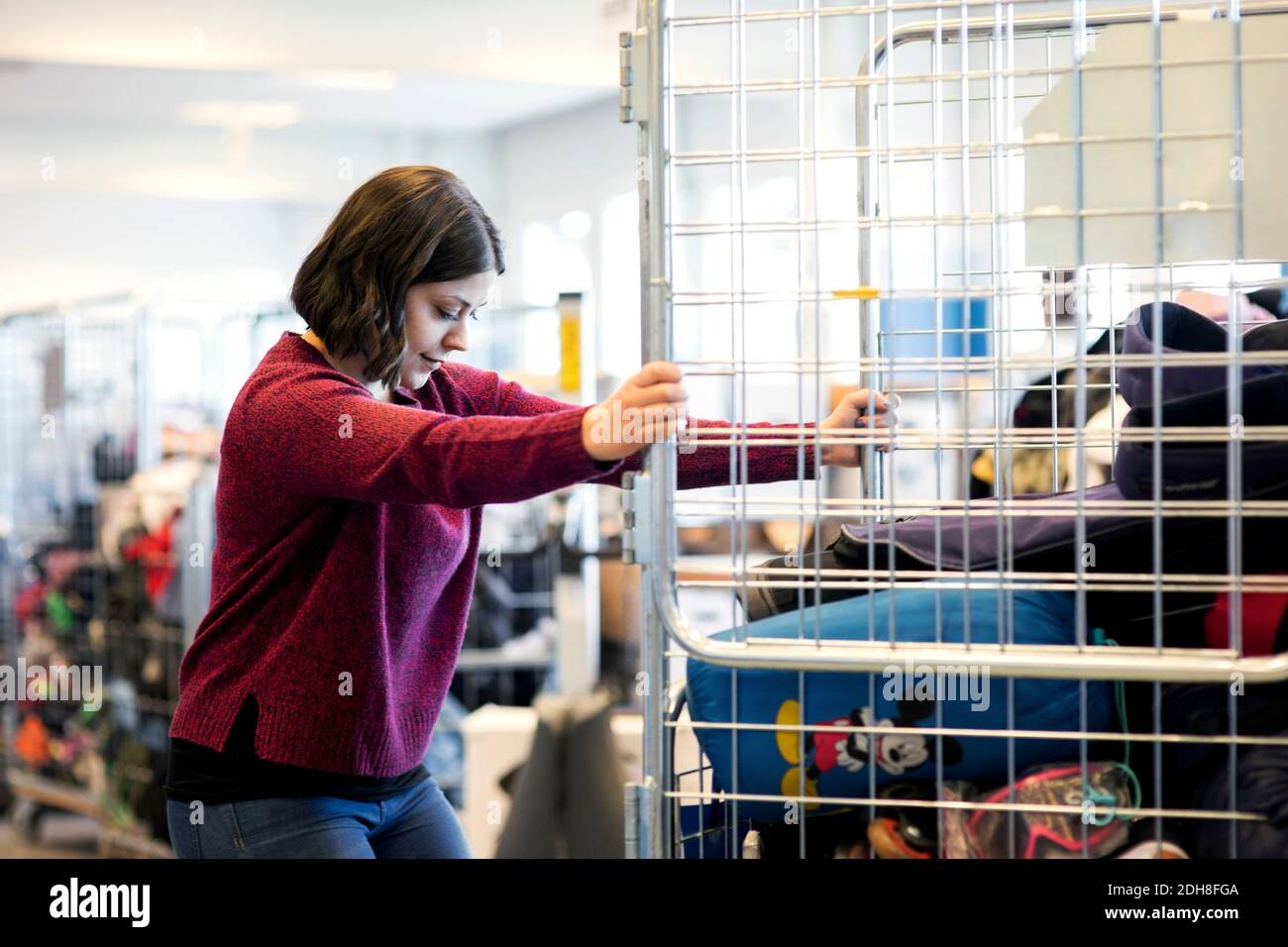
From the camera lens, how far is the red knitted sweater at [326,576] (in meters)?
1.27

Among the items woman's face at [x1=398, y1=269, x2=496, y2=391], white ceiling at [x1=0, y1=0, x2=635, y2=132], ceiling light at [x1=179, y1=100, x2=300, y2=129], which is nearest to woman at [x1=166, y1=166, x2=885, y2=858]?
woman's face at [x1=398, y1=269, x2=496, y2=391]

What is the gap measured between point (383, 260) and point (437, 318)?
9cm

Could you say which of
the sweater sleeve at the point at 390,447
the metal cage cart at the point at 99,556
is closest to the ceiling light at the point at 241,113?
the metal cage cart at the point at 99,556

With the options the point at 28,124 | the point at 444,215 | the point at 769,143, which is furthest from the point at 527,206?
the point at 444,215

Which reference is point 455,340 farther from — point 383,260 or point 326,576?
point 326,576

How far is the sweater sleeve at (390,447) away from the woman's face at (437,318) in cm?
11

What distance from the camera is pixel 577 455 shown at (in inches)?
44.4

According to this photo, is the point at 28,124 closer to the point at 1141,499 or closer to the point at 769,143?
the point at 769,143

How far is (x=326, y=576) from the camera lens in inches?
53.6

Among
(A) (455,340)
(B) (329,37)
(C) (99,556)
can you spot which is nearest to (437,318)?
(A) (455,340)

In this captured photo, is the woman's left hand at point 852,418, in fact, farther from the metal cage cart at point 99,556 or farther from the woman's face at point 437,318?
the metal cage cart at point 99,556

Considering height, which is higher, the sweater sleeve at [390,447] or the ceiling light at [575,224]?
the ceiling light at [575,224]
